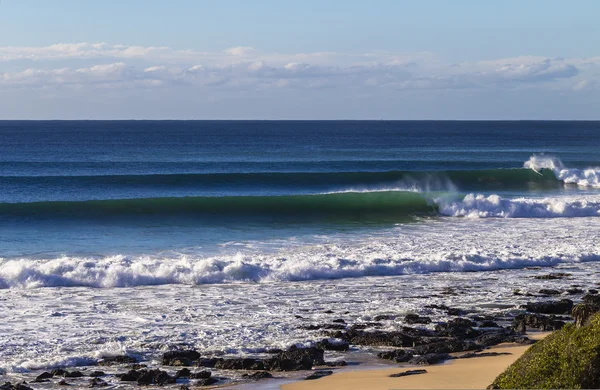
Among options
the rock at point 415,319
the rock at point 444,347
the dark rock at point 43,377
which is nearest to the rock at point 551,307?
the rock at point 415,319

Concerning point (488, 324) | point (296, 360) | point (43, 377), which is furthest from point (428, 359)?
point (43, 377)

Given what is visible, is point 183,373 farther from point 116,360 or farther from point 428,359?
point 428,359

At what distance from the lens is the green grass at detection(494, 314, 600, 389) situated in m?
7.33

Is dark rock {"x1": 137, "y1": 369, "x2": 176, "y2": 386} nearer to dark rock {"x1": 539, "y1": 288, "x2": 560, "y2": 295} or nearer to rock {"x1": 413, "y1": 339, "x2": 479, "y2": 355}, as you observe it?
rock {"x1": 413, "y1": 339, "x2": 479, "y2": 355}

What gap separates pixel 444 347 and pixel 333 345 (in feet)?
4.90

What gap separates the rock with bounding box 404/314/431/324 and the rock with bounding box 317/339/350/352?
5.31 feet

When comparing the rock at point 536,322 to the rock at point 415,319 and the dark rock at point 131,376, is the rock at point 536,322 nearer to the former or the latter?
the rock at point 415,319

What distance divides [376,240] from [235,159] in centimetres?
3050

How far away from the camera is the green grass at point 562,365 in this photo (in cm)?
733

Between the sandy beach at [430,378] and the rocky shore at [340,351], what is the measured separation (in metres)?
0.29

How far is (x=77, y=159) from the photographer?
50.8 meters

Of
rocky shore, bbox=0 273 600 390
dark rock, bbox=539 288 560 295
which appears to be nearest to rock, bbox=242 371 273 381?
rocky shore, bbox=0 273 600 390

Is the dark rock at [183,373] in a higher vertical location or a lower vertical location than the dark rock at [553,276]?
lower

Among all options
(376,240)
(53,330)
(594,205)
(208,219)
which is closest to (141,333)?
(53,330)
